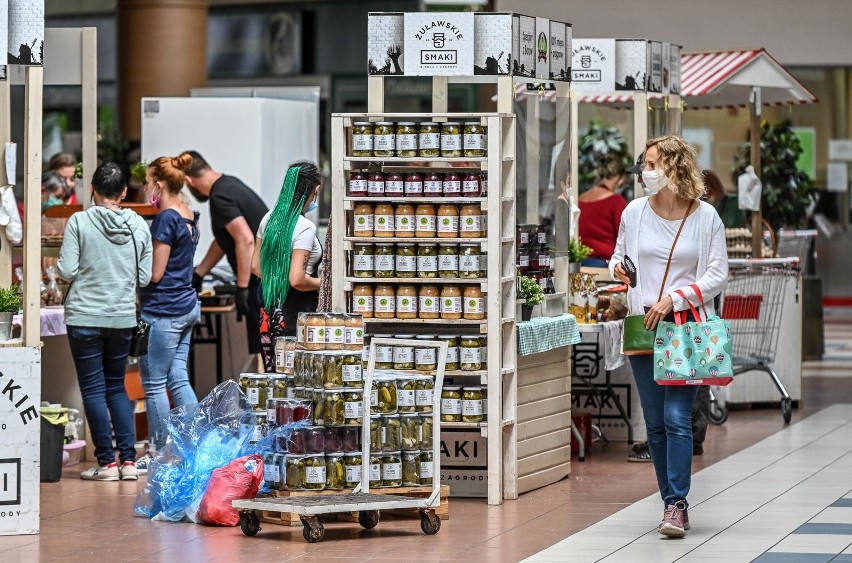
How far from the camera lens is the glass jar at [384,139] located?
27.6ft

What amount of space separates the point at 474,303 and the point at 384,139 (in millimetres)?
949

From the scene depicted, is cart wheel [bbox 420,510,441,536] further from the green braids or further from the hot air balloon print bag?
the green braids

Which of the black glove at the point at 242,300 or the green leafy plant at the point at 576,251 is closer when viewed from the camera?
the green leafy plant at the point at 576,251

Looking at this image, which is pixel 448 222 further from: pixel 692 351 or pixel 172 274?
pixel 172 274

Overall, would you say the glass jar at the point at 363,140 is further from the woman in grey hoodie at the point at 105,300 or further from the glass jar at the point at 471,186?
the woman in grey hoodie at the point at 105,300

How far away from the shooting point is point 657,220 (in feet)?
24.2

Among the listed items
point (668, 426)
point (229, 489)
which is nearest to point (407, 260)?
point (229, 489)

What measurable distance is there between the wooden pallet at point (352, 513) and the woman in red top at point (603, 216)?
4047 mm

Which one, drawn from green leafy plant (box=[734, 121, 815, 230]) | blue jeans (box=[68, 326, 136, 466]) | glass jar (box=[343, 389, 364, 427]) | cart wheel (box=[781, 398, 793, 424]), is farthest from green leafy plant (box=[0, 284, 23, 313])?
green leafy plant (box=[734, 121, 815, 230])

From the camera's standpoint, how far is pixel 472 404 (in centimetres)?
834

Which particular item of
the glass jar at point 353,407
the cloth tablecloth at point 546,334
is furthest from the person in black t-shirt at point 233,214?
the glass jar at point 353,407

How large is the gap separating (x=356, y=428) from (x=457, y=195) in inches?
53.1

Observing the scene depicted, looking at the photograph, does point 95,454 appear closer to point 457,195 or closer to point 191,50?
point 457,195

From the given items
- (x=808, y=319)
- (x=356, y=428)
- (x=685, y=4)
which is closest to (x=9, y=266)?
(x=356, y=428)
